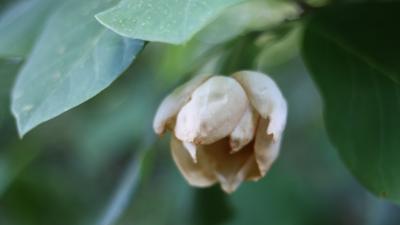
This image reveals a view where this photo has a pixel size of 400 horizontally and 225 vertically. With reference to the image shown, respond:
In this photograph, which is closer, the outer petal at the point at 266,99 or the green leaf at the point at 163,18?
the green leaf at the point at 163,18

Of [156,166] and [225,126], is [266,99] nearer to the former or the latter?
[225,126]

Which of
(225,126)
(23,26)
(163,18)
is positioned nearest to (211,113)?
(225,126)

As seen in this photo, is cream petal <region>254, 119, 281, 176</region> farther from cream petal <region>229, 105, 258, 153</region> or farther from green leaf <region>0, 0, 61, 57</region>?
green leaf <region>0, 0, 61, 57</region>

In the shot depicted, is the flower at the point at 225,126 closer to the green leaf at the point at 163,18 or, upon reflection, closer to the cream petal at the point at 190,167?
the cream petal at the point at 190,167

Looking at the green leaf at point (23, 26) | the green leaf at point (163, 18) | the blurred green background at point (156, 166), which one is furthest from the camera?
the blurred green background at point (156, 166)

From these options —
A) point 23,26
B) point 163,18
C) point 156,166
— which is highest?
point 163,18

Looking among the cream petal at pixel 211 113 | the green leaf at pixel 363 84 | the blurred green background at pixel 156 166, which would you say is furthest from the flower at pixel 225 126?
the blurred green background at pixel 156 166
